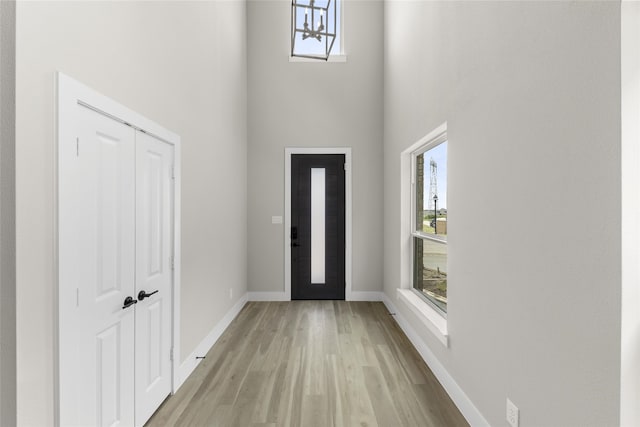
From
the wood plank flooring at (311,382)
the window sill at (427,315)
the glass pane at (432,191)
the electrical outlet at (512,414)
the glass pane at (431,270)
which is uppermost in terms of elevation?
the glass pane at (432,191)

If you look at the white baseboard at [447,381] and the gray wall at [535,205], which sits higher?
the gray wall at [535,205]

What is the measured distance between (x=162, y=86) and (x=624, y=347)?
110 inches

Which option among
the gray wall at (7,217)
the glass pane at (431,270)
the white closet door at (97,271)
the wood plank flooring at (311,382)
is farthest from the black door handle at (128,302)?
the glass pane at (431,270)

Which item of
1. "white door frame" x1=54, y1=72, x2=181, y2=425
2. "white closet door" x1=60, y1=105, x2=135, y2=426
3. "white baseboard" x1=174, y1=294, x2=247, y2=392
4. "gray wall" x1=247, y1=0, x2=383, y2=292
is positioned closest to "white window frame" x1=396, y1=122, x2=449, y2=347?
"gray wall" x1=247, y1=0, x2=383, y2=292

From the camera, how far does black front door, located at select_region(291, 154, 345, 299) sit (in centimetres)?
487

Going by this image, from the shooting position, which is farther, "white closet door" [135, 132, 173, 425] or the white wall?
"white closet door" [135, 132, 173, 425]

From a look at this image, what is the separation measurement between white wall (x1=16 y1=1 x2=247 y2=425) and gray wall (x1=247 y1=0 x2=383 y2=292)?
0.93ft

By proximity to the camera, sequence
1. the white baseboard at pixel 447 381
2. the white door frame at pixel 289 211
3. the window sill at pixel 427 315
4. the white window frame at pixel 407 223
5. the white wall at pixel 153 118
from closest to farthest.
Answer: the white wall at pixel 153 118 < the white baseboard at pixel 447 381 < the window sill at pixel 427 315 < the white window frame at pixel 407 223 < the white door frame at pixel 289 211

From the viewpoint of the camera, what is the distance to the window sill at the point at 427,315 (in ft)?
8.13

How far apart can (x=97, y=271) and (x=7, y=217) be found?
20.8 inches

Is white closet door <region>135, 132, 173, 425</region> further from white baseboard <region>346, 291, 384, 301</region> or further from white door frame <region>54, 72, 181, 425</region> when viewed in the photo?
white baseboard <region>346, 291, 384, 301</region>

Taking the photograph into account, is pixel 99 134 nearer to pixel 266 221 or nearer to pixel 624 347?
pixel 624 347

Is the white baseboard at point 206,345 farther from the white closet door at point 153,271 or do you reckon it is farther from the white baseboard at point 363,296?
the white baseboard at point 363,296

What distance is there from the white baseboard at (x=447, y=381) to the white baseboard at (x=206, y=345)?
2031mm
